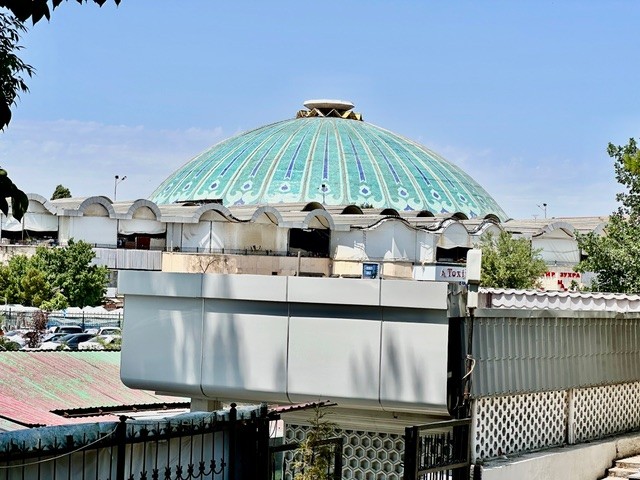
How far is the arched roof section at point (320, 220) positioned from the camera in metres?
51.3

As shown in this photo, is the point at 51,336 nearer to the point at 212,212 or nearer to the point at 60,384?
the point at 60,384

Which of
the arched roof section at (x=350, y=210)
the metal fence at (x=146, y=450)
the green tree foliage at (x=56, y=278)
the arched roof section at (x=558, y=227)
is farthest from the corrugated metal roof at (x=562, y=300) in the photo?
the arched roof section at (x=350, y=210)

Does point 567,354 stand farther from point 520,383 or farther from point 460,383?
point 460,383

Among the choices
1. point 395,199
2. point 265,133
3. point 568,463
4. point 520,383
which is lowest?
point 568,463

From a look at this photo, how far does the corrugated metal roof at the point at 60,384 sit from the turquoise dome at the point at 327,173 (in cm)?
4731

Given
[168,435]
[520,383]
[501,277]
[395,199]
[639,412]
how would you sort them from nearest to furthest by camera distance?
[168,435] → [520,383] → [639,412] → [501,277] → [395,199]

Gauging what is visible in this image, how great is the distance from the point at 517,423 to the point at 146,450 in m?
4.76

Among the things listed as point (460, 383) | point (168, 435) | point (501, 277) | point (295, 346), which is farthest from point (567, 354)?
point (501, 277)

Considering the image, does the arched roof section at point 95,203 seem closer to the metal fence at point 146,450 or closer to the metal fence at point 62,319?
the metal fence at point 62,319

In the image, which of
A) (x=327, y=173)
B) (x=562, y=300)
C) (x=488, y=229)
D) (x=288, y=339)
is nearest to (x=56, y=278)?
(x=488, y=229)

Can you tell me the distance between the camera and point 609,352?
41.0 feet

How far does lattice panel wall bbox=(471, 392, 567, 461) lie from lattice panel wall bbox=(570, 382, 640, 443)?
29 centimetres

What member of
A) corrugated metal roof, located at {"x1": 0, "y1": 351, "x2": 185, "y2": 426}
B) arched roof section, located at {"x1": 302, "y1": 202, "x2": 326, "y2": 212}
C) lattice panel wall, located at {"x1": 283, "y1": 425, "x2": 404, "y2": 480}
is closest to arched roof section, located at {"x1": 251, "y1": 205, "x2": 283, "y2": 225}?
arched roof section, located at {"x1": 302, "y1": 202, "x2": 326, "y2": 212}

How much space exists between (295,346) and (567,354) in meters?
3.07
